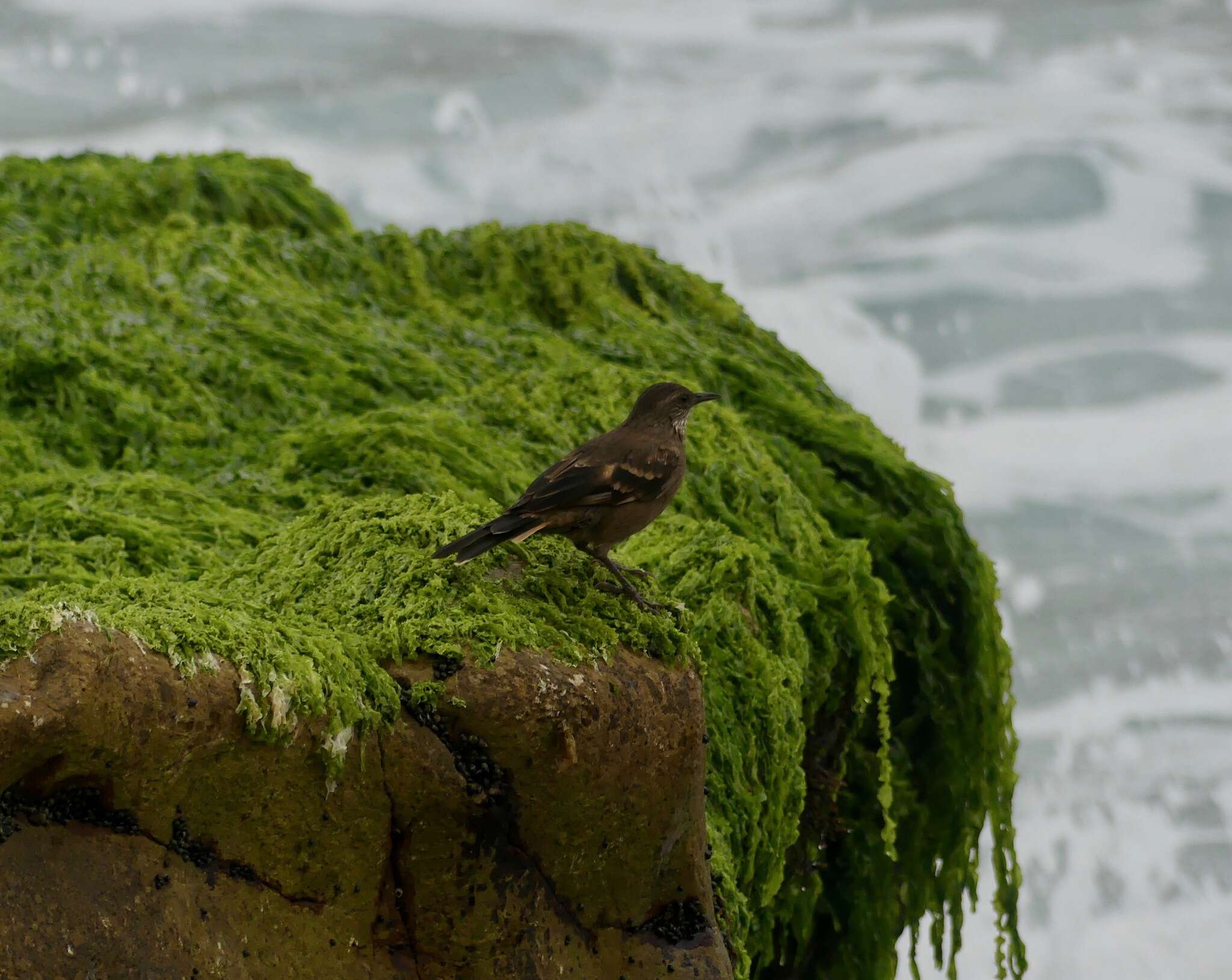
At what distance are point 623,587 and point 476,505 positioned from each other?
61 centimetres

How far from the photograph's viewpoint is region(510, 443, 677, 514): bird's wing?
11.0 ft

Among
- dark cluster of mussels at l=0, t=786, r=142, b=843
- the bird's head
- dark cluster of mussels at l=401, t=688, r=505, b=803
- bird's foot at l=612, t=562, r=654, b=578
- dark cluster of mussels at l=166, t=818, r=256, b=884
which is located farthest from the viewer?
the bird's head

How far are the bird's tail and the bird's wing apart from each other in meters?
0.07

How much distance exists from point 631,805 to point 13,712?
52.5 inches

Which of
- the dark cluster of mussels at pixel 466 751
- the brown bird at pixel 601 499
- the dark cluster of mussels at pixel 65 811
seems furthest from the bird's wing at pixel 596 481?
the dark cluster of mussels at pixel 65 811

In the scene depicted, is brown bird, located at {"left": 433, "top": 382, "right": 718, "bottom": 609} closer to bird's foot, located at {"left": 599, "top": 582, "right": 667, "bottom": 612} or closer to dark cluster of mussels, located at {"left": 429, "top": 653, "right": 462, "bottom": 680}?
bird's foot, located at {"left": 599, "top": 582, "right": 667, "bottom": 612}

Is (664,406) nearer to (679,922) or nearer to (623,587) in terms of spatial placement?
(623,587)

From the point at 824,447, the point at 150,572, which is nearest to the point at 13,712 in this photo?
the point at 150,572

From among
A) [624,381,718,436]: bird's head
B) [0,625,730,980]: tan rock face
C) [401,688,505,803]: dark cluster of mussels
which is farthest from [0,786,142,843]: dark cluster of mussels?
[624,381,718,436]: bird's head

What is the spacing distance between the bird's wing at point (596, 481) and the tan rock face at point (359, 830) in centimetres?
38

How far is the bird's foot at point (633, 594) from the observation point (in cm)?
344

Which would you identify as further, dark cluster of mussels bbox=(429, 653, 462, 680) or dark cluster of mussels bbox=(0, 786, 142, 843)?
dark cluster of mussels bbox=(429, 653, 462, 680)

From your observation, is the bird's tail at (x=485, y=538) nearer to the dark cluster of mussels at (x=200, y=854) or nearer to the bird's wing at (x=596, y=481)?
the bird's wing at (x=596, y=481)

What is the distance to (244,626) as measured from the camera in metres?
2.93
